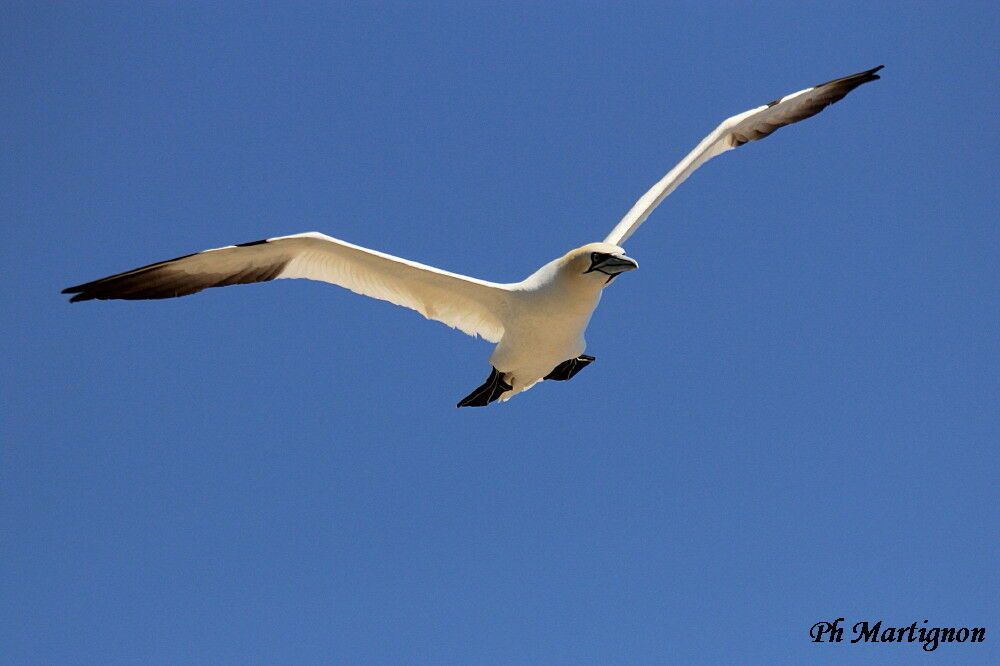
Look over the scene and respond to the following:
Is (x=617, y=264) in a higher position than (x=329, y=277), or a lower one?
lower

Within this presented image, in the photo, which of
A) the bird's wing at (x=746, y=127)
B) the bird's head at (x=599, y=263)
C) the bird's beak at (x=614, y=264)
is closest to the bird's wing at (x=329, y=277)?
the bird's head at (x=599, y=263)

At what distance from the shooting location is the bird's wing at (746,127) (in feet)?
33.5

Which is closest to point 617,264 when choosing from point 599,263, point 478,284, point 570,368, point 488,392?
point 599,263

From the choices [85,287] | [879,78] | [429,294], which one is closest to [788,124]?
→ [879,78]

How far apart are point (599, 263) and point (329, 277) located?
3015mm

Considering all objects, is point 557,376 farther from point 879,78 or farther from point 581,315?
point 879,78

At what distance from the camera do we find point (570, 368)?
10523 millimetres

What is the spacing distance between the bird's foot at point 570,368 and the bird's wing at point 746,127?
1.39 meters

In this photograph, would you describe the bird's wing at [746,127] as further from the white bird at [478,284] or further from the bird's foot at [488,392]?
the bird's foot at [488,392]

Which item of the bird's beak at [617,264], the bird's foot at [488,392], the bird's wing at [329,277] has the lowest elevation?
the bird's foot at [488,392]

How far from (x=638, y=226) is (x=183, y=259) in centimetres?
484

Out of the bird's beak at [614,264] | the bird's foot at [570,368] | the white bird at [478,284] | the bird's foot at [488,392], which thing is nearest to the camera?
the bird's beak at [614,264]

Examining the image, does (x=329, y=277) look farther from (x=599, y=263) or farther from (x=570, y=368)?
(x=599, y=263)

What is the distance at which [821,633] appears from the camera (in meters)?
10.9
